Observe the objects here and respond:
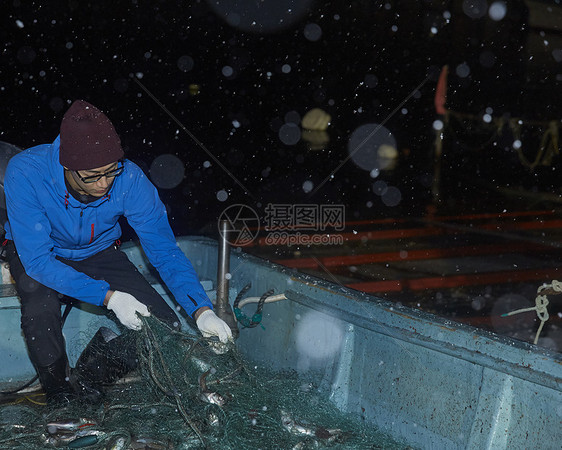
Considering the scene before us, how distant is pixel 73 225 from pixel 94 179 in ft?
1.71

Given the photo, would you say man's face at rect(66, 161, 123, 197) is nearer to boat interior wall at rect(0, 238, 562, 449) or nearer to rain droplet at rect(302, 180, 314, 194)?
boat interior wall at rect(0, 238, 562, 449)

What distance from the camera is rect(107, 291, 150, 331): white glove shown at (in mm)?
3312

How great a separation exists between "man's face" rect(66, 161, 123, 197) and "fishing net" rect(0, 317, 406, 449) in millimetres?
848

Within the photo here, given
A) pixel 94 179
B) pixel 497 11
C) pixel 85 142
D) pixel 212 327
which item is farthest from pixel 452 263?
pixel 497 11

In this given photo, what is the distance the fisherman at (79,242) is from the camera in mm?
3260

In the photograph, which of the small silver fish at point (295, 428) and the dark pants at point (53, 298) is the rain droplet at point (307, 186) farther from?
the small silver fish at point (295, 428)

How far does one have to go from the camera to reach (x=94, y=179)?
329cm

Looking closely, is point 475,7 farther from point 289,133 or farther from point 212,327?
point 212,327

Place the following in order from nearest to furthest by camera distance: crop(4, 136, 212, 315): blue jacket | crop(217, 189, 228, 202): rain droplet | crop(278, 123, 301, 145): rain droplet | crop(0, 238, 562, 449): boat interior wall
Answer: crop(0, 238, 562, 449): boat interior wall < crop(4, 136, 212, 315): blue jacket < crop(217, 189, 228, 202): rain droplet < crop(278, 123, 301, 145): rain droplet

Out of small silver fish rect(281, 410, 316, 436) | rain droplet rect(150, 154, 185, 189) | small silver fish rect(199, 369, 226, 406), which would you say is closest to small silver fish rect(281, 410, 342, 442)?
small silver fish rect(281, 410, 316, 436)

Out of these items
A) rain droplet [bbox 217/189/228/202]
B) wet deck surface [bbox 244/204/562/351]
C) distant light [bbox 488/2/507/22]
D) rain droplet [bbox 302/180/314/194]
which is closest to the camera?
wet deck surface [bbox 244/204/562/351]

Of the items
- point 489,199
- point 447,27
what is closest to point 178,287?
point 489,199

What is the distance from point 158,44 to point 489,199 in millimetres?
18675

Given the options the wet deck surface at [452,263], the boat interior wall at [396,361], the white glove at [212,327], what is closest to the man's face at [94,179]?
the white glove at [212,327]
